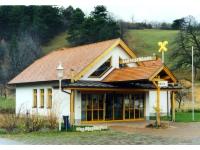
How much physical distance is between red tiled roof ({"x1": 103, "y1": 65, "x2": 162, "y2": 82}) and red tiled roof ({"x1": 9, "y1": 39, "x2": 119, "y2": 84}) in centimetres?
161

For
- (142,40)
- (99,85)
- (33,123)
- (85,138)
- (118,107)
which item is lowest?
(85,138)

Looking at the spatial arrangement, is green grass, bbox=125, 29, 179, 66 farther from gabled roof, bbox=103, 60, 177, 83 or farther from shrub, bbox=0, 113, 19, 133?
shrub, bbox=0, 113, 19, 133

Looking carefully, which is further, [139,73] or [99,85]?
[99,85]

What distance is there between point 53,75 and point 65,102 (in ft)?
8.02

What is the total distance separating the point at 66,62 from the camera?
32500 millimetres

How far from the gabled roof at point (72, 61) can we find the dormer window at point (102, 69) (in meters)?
0.74

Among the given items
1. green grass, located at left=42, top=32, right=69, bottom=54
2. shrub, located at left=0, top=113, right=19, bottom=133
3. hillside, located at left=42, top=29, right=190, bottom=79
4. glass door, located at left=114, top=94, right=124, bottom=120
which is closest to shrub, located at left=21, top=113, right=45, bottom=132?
shrub, located at left=0, top=113, right=19, bottom=133

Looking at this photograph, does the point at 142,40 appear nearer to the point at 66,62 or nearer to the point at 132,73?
the point at 66,62

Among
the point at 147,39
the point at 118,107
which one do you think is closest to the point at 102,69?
the point at 118,107

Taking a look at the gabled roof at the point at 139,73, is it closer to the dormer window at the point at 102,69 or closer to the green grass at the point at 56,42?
the dormer window at the point at 102,69

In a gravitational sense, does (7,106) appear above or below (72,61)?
below

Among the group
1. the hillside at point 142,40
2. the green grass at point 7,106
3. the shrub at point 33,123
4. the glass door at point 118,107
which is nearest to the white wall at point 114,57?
the glass door at point 118,107

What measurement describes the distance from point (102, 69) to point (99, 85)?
2199 millimetres

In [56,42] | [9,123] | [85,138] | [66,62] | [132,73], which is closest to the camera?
[85,138]
